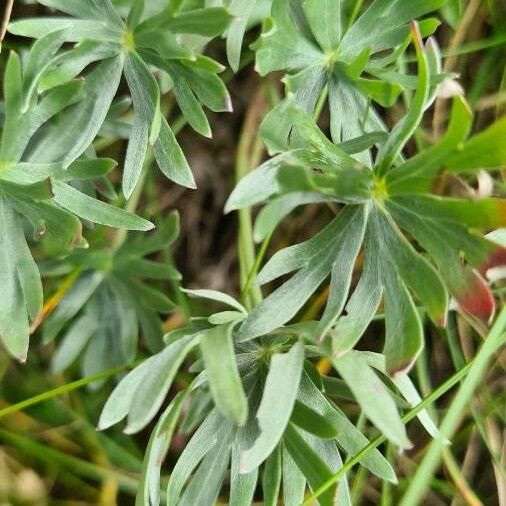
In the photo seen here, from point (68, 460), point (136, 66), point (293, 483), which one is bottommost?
point (68, 460)

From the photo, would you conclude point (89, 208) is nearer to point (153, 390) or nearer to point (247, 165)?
point (153, 390)

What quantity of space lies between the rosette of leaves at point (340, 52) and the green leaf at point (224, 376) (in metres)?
0.30

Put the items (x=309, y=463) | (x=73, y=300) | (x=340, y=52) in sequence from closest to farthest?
(x=309, y=463), (x=340, y=52), (x=73, y=300)

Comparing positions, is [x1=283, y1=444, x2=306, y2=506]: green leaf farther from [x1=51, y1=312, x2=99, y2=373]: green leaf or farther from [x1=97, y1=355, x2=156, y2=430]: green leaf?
[x1=51, y1=312, x2=99, y2=373]: green leaf

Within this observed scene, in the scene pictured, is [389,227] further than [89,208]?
No

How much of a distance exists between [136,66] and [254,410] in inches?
16.4

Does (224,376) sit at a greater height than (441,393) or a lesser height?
greater

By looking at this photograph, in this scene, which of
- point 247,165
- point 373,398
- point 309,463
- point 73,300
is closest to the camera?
point 373,398

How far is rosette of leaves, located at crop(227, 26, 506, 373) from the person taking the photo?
2.16 feet

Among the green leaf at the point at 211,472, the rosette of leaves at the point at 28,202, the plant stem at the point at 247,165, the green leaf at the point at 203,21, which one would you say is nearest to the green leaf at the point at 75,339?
Answer: the plant stem at the point at 247,165

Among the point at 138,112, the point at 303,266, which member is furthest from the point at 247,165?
the point at 303,266

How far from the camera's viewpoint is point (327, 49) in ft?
2.93

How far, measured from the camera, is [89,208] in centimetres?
85

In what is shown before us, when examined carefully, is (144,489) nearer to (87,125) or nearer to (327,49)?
(87,125)
